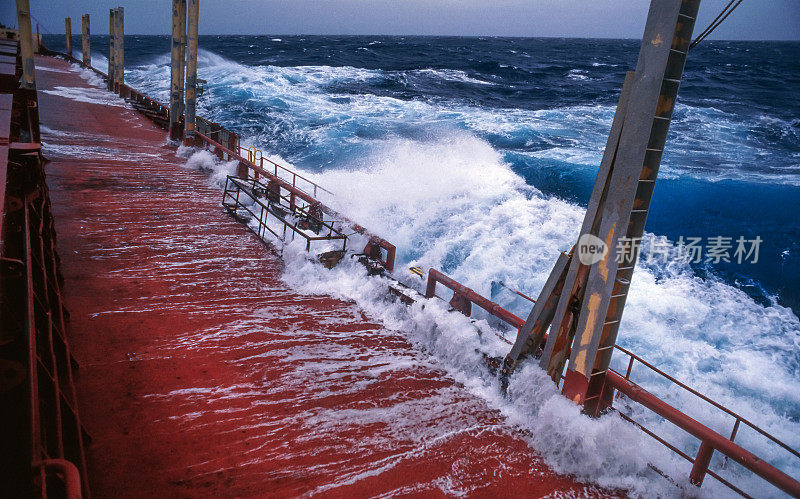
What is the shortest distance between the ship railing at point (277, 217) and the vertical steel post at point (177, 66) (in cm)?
647

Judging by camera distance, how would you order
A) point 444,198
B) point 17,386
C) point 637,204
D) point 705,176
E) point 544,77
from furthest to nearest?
point 544,77 < point 705,176 < point 444,198 < point 637,204 < point 17,386

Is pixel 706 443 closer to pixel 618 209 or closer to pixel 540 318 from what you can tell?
pixel 540 318

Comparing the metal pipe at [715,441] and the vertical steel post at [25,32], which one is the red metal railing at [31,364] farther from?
the vertical steel post at [25,32]

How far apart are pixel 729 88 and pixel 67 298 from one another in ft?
148

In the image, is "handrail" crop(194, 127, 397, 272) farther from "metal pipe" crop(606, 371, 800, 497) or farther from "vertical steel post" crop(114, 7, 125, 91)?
"vertical steel post" crop(114, 7, 125, 91)

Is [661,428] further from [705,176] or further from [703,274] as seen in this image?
[705,176]

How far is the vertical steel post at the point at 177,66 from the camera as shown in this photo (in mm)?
16219

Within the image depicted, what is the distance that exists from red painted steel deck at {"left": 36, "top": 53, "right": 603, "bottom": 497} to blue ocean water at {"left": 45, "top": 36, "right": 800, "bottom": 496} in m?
5.84

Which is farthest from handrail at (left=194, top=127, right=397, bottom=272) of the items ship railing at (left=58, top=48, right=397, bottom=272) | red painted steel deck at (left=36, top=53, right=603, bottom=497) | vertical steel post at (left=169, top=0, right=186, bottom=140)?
vertical steel post at (left=169, top=0, right=186, bottom=140)

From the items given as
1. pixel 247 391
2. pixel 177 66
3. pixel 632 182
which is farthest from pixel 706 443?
pixel 177 66

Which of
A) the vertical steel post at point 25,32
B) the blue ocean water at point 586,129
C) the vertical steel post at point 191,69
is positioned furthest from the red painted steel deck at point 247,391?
the blue ocean water at point 586,129

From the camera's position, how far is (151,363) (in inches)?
228

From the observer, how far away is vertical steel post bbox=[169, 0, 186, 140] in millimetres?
16219

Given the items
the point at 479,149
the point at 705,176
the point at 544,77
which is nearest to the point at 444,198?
the point at 479,149
